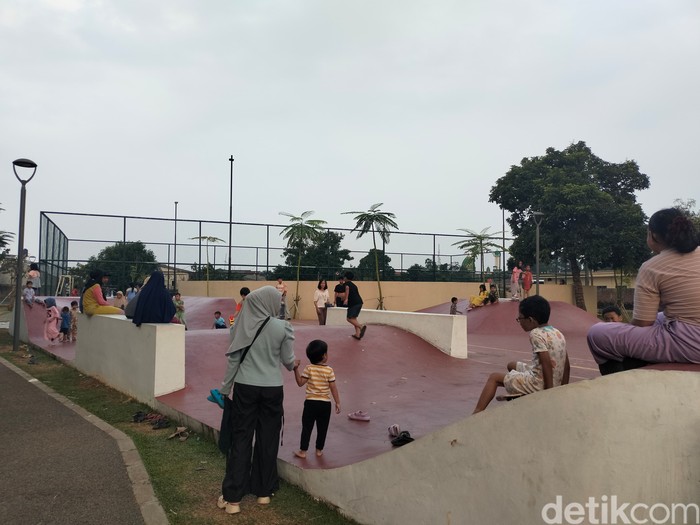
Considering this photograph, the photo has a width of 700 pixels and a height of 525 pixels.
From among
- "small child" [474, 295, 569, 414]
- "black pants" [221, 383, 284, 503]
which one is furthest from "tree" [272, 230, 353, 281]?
"small child" [474, 295, 569, 414]

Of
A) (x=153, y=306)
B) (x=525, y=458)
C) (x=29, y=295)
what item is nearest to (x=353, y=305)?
(x=153, y=306)

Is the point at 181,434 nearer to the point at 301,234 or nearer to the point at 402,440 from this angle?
the point at 402,440

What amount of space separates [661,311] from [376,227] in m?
21.5

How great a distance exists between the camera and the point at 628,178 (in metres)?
31.3

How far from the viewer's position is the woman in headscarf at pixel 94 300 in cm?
911

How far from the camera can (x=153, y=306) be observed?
7.04 m

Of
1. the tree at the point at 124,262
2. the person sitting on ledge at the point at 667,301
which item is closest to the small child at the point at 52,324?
the tree at the point at 124,262

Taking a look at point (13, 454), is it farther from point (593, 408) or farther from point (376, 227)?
point (376, 227)

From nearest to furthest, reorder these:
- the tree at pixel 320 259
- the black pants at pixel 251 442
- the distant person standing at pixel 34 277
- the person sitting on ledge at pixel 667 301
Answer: the person sitting on ledge at pixel 667 301
the black pants at pixel 251 442
the distant person standing at pixel 34 277
the tree at pixel 320 259

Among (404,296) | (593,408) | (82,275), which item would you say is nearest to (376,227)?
(404,296)

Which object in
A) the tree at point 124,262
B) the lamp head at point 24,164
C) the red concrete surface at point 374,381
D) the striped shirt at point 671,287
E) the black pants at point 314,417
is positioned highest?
the lamp head at point 24,164

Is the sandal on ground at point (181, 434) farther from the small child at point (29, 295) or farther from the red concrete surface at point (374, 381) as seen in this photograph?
the small child at point (29, 295)

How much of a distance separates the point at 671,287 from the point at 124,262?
859 inches

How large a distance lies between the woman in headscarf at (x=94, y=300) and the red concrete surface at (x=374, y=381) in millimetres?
1409
